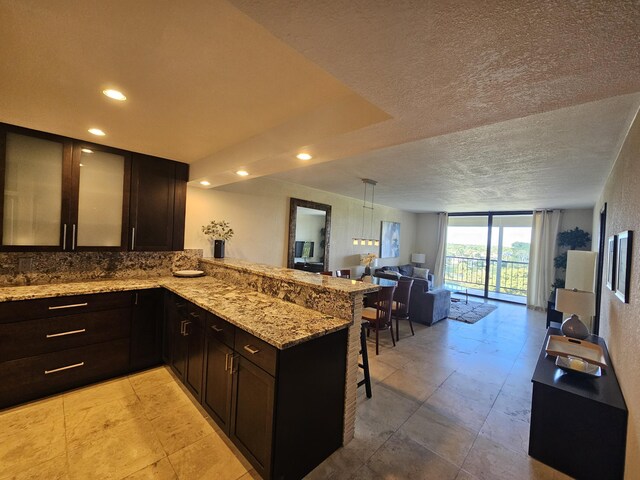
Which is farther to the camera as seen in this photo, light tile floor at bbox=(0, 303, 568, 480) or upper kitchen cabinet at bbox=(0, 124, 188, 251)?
upper kitchen cabinet at bbox=(0, 124, 188, 251)

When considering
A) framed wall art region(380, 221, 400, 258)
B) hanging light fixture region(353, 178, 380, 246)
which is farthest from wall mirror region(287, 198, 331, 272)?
framed wall art region(380, 221, 400, 258)

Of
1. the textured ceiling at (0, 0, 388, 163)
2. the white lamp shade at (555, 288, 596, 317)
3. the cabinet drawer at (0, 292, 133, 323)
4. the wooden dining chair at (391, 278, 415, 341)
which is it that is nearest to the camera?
the textured ceiling at (0, 0, 388, 163)

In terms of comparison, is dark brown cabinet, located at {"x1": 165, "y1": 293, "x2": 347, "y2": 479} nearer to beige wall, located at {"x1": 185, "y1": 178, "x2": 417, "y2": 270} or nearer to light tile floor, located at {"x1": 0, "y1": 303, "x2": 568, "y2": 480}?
light tile floor, located at {"x1": 0, "y1": 303, "x2": 568, "y2": 480}

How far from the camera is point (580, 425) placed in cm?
181

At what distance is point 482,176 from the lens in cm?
376

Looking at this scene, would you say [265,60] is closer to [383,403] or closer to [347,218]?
[383,403]

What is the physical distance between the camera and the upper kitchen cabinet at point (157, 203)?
10.2 ft

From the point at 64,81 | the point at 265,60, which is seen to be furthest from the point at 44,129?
the point at 265,60

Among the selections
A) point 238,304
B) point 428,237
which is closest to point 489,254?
point 428,237

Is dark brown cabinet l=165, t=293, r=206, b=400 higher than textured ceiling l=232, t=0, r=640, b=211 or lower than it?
lower

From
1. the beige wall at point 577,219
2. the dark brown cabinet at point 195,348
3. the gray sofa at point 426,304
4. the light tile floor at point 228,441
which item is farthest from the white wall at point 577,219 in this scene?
the dark brown cabinet at point 195,348

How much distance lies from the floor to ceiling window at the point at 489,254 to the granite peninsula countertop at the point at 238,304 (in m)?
6.78

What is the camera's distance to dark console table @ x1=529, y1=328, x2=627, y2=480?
171 cm

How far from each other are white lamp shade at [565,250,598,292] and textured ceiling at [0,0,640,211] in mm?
1227
